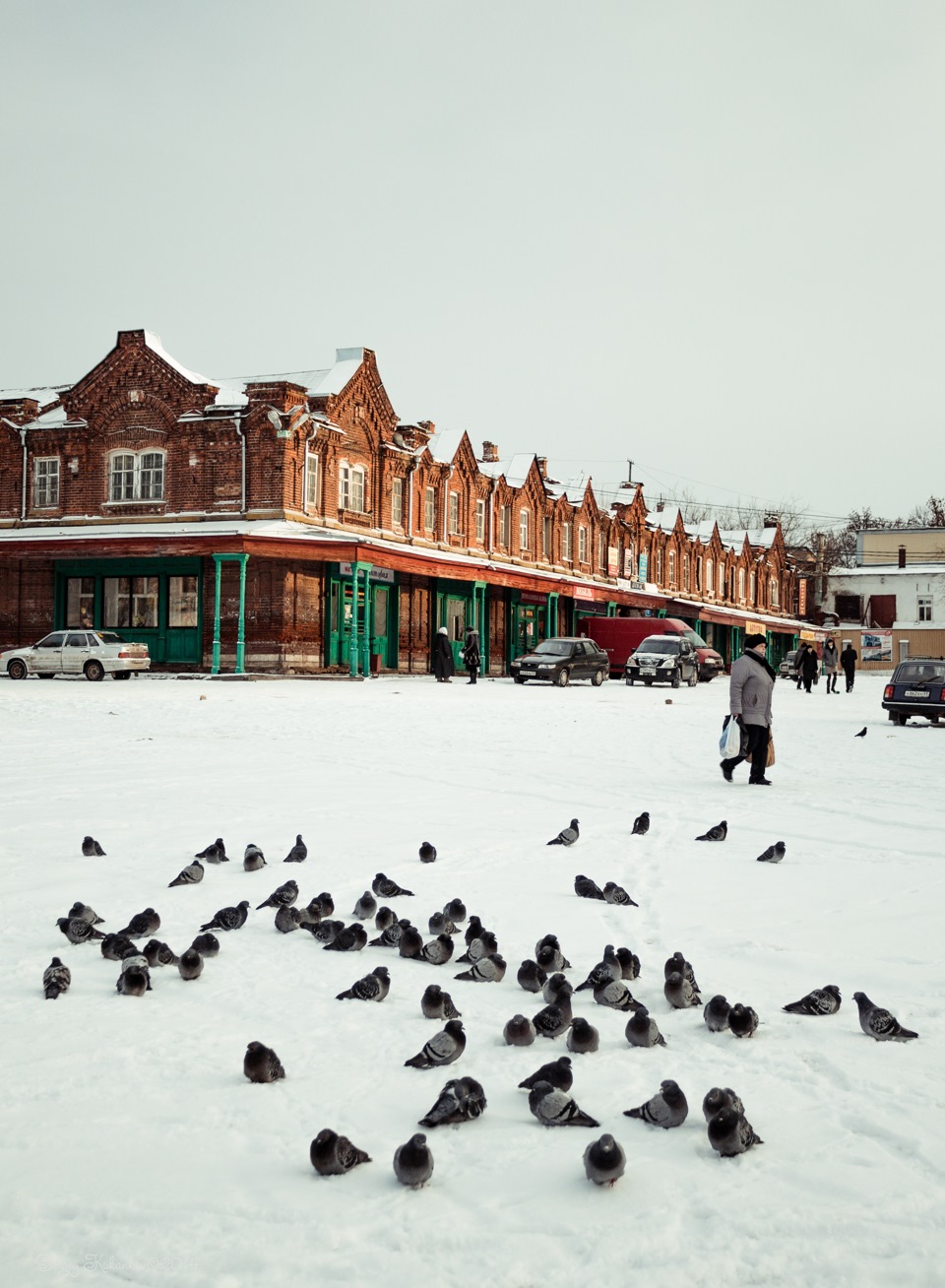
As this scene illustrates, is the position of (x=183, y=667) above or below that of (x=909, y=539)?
below

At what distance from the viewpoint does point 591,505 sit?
174 feet

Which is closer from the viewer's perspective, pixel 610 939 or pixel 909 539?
pixel 610 939

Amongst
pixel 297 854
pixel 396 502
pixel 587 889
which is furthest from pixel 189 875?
pixel 396 502

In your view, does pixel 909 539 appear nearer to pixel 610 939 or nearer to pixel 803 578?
pixel 803 578

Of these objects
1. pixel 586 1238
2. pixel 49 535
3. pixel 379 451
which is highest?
pixel 379 451

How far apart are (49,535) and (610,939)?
1242 inches

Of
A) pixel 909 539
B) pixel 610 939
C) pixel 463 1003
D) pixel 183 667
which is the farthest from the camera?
pixel 909 539

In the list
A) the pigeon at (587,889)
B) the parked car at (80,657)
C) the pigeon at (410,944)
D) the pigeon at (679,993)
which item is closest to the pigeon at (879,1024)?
the pigeon at (679,993)

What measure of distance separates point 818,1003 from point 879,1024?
0.31 metres

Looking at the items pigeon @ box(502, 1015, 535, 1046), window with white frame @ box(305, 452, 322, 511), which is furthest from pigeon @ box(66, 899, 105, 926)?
window with white frame @ box(305, 452, 322, 511)

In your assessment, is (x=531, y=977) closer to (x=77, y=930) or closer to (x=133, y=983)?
(x=133, y=983)

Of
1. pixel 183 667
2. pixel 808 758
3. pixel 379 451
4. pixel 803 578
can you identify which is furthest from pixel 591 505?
pixel 808 758

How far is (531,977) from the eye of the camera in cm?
468

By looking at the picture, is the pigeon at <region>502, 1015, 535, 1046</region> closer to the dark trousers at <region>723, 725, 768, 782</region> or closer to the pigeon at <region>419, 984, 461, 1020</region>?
the pigeon at <region>419, 984, 461, 1020</region>
